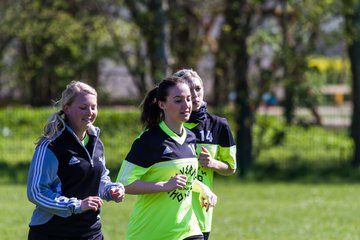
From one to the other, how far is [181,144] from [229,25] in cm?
1566

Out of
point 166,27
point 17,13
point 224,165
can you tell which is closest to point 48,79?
point 17,13

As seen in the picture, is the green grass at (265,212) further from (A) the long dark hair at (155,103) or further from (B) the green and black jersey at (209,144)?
(A) the long dark hair at (155,103)

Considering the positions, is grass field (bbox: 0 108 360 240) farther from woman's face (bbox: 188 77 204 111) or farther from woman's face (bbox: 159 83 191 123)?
woman's face (bbox: 159 83 191 123)

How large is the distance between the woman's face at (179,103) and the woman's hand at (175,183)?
415 millimetres

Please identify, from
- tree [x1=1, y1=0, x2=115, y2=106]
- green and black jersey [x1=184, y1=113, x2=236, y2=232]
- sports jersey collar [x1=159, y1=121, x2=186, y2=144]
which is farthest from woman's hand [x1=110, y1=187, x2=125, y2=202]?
tree [x1=1, y1=0, x2=115, y2=106]

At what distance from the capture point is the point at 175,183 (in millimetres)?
5988

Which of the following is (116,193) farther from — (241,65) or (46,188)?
(241,65)

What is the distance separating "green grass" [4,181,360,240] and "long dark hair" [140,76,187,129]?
5195 mm

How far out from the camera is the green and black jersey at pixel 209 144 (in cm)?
706

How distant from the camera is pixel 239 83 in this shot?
21391 mm

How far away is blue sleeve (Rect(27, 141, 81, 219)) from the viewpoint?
570cm

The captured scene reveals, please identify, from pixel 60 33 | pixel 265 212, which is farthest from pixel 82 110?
Answer: pixel 60 33

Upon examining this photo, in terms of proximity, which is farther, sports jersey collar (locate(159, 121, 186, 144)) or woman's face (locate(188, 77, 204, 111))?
woman's face (locate(188, 77, 204, 111))

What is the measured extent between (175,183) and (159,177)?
21 centimetres
